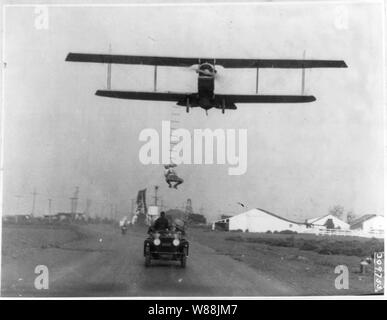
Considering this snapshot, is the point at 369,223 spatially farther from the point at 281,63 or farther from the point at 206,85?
the point at 206,85

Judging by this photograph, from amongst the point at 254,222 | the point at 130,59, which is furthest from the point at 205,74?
the point at 254,222

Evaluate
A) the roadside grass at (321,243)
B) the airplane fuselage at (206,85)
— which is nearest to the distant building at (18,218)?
the roadside grass at (321,243)

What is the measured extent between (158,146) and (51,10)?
440cm

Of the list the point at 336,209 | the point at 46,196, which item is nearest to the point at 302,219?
the point at 336,209

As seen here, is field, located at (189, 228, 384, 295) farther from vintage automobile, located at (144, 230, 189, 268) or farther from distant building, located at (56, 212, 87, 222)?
distant building, located at (56, 212, 87, 222)

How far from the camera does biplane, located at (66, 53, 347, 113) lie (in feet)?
52.4

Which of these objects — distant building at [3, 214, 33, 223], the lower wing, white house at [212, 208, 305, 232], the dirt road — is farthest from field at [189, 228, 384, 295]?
distant building at [3, 214, 33, 223]

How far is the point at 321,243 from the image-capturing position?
57.0 ft

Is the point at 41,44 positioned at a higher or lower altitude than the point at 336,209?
higher

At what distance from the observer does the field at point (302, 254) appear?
15625 mm

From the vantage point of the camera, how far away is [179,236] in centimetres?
1683

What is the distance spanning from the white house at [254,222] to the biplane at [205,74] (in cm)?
285

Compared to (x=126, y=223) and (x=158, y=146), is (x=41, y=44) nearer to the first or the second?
(x=158, y=146)
